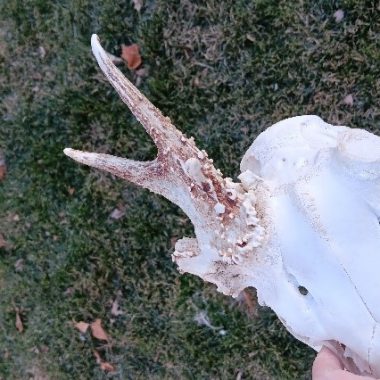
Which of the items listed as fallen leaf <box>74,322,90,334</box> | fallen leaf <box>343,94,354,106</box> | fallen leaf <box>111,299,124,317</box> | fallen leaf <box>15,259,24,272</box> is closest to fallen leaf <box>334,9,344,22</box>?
fallen leaf <box>343,94,354,106</box>

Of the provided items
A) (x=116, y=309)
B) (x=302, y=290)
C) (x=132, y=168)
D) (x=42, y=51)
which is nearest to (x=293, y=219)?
(x=302, y=290)

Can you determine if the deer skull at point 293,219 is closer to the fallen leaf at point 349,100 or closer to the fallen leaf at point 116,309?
the fallen leaf at point 349,100

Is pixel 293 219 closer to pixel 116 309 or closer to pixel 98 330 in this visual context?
pixel 116 309

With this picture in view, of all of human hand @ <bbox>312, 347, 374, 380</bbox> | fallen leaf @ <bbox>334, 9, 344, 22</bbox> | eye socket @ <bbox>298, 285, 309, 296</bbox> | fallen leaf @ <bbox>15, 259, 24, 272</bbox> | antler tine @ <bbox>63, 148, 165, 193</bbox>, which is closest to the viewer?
human hand @ <bbox>312, 347, 374, 380</bbox>

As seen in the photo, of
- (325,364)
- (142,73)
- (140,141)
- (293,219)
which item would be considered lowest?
(140,141)

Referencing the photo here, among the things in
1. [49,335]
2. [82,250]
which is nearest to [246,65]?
[82,250]

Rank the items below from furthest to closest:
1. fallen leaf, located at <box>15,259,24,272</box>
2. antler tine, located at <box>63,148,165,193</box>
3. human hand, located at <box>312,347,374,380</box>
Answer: fallen leaf, located at <box>15,259,24,272</box>, antler tine, located at <box>63,148,165,193</box>, human hand, located at <box>312,347,374,380</box>

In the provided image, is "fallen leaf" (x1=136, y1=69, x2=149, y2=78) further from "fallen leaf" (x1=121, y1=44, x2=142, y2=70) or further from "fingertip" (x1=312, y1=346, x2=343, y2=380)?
"fingertip" (x1=312, y1=346, x2=343, y2=380)
